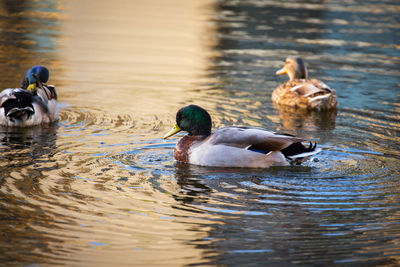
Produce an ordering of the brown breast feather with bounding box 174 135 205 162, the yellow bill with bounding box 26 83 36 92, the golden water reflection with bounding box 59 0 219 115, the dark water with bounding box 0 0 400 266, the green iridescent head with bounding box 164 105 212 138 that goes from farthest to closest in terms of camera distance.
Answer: the golden water reflection with bounding box 59 0 219 115, the yellow bill with bounding box 26 83 36 92, the green iridescent head with bounding box 164 105 212 138, the brown breast feather with bounding box 174 135 205 162, the dark water with bounding box 0 0 400 266

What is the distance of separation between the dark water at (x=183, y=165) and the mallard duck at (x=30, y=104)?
203 mm

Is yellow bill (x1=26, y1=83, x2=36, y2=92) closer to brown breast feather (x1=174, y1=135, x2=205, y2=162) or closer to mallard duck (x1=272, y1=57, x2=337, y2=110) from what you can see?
brown breast feather (x1=174, y1=135, x2=205, y2=162)

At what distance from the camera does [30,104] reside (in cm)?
998

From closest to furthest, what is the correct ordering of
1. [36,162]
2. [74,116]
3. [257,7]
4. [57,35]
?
[36,162]
[74,116]
[57,35]
[257,7]

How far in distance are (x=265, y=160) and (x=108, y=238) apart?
2.78m

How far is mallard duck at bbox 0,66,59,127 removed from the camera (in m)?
9.84

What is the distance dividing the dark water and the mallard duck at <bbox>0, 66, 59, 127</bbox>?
0.20 m

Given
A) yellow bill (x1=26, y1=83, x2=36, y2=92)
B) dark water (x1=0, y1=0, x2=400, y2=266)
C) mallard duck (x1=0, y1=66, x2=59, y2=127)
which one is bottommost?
dark water (x1=0, y1=0, x2=400, y2=266)

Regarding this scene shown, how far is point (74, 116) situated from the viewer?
34.7 feet

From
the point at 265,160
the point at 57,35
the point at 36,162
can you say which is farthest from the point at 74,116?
the point at 57,35

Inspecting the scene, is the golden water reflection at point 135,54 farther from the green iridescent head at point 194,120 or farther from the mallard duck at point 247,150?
the mallard duck at point 247,150

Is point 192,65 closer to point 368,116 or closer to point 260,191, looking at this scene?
point 368,116

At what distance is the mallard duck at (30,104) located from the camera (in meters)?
9.84

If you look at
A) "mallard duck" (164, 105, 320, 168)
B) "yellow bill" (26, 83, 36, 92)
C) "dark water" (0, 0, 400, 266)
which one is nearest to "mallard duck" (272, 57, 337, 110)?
"dark water" (0, 0, 400, 266)
